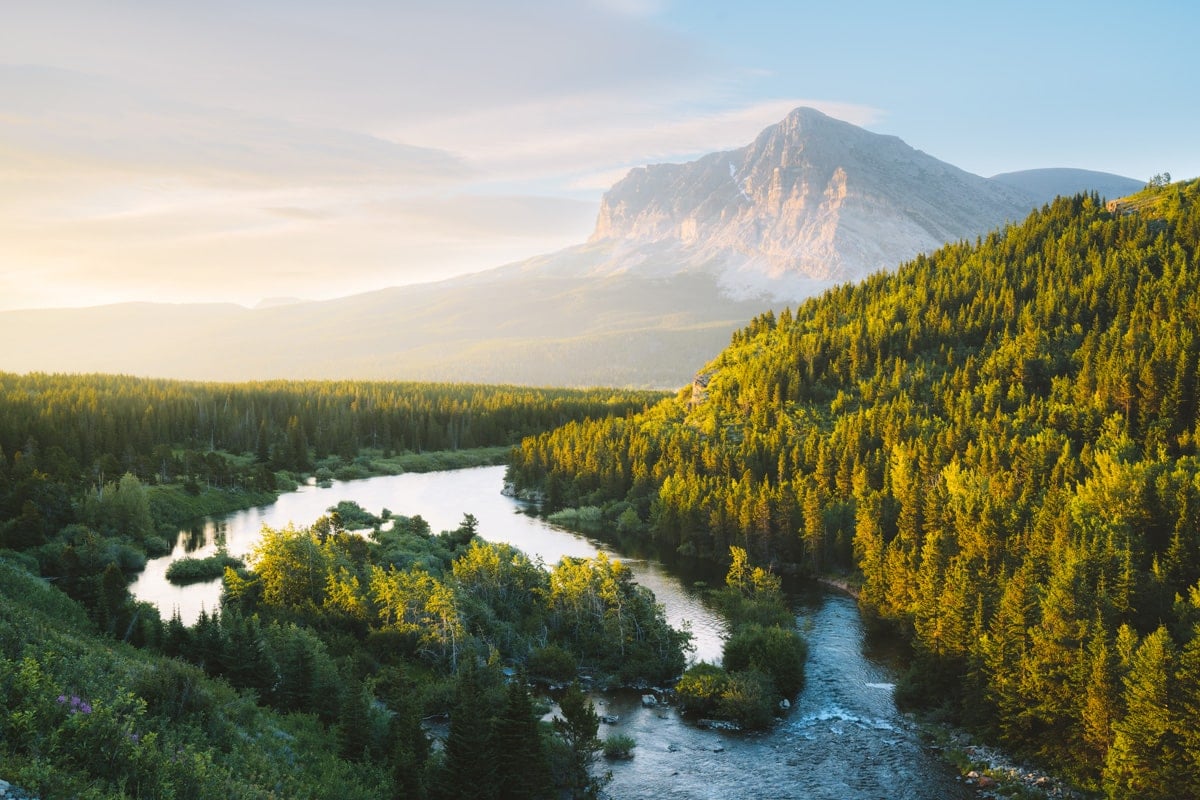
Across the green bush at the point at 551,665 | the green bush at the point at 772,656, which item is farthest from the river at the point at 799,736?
the green bush at the point at 551,665

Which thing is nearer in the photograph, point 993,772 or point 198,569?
point 993,772

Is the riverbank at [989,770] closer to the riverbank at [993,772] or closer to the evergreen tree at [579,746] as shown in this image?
the riverbank at [993,772]

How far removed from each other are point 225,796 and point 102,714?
5334mm

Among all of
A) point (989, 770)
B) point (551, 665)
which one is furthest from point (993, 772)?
point (551, 665)

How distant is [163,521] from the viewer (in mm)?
122000

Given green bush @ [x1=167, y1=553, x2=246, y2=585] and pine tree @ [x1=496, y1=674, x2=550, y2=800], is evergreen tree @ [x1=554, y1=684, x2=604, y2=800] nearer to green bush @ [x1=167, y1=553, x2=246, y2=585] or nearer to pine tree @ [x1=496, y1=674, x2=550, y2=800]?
pine tree @ [x1=496, y1=674, x2=550, y2=800]

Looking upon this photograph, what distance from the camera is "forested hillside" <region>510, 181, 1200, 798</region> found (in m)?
54.1

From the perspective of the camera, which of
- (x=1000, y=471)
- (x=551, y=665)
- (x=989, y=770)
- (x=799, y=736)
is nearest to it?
(x=989, y=770)

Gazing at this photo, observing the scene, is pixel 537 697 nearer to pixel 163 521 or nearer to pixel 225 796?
pixel 225 796

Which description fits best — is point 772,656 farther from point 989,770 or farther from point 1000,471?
point 1000,471

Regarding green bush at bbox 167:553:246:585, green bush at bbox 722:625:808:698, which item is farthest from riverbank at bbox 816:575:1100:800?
green bush at bbox 167:553:246:585

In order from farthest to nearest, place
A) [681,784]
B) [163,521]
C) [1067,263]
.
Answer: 1. [1067,263]
2. [163,521]
3. [681,784]

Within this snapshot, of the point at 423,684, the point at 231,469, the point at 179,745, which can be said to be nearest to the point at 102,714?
the point at 179,745

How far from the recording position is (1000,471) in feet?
320
